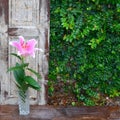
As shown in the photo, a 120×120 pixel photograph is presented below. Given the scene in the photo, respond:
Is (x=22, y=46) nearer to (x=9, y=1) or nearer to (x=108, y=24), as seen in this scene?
(x=9, y=1)

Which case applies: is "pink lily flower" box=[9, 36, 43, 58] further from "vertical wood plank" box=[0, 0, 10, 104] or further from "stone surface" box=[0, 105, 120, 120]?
"vertical wood plank" box=[0, 0, 10, 104]

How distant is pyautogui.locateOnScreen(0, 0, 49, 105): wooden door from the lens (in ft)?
11.7

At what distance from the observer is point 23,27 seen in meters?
3.60

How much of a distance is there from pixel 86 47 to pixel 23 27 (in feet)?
2.22

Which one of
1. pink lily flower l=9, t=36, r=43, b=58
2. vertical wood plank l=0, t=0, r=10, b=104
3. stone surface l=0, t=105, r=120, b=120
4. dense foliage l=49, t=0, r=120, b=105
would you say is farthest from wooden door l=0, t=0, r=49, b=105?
pink lily flower l=9, t=36, r=43, b=58

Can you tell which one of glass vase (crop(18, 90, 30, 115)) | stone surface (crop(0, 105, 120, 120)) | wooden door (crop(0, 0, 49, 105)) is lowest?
stone surface (crop(0, 105, 120, 120))

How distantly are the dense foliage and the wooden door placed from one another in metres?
0.21

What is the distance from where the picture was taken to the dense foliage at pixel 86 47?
3748mm

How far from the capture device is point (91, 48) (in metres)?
3.86

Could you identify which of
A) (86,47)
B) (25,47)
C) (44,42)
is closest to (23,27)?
(44,42)

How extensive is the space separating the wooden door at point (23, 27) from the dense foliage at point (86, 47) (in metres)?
0.21

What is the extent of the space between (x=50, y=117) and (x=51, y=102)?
1.54 meters

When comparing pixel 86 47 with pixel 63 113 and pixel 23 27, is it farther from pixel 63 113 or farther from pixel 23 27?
pixel 63 113

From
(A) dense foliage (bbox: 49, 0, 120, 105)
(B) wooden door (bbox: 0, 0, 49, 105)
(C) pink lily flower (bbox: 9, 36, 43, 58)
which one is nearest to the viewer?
(C) pink lily flower (bbox: 9, 36, 43, 58)
